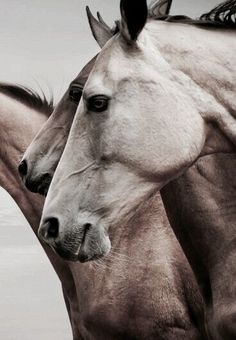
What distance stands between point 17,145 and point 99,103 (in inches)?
106

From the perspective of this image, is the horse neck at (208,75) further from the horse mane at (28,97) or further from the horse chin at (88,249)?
the horse mane at (28,97)

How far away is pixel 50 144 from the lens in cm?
536

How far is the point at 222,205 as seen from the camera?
4.68 meters

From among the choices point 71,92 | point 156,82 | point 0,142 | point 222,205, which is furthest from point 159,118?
point 0,142

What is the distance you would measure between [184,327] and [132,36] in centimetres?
218

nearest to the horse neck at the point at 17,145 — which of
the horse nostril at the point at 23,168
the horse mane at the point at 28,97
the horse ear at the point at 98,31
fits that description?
the horse mane at the point at 28,97

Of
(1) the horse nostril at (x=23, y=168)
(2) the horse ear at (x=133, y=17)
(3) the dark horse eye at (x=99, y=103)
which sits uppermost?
Answer: (2) the horse ear at (x=133, y=17)

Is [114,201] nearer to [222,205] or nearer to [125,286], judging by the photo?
[222,205]

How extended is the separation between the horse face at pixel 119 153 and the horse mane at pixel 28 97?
2841 mm

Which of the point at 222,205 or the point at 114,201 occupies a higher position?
the point at 114,201

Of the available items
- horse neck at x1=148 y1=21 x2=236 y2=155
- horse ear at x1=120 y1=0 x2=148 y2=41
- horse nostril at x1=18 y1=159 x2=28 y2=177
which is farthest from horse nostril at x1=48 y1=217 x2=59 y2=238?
horse nostril at x1=18 y1=159 x2=28 y2=177

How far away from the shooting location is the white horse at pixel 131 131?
4.01 meters

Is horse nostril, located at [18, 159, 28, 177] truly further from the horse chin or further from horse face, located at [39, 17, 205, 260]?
the horse chin

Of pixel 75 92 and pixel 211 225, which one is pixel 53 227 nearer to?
pixel 211 225
